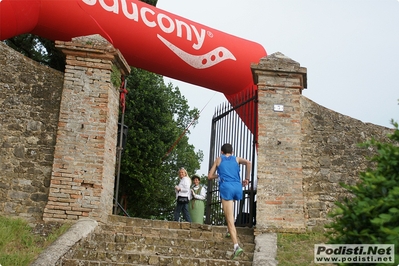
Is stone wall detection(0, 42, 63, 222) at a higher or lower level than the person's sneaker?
higher

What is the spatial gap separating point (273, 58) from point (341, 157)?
1863 mm

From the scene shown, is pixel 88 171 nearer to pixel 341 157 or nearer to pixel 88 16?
pixel 88 16

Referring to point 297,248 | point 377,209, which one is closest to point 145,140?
point 297,248

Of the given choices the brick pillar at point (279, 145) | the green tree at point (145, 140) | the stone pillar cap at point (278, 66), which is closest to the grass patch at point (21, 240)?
the brick pillar at point (279, 145)

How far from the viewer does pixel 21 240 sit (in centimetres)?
660

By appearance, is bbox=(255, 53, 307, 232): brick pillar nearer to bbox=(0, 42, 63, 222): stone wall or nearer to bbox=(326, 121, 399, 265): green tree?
bbox=(0, 42, 63, 222): stone wall

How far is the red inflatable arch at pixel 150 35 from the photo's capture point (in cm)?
841

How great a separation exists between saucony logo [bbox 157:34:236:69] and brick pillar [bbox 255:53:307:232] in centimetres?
177

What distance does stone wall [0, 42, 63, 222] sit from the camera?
735 cm

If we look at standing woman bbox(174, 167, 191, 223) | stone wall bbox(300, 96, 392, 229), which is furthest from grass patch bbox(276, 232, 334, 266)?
standing woman bbox(174, 167, 191, 223)

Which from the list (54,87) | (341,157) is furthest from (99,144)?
(341,157)

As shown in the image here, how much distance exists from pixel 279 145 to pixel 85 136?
2856 millimetres

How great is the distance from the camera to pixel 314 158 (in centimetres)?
792

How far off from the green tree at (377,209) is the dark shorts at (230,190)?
3.33m
